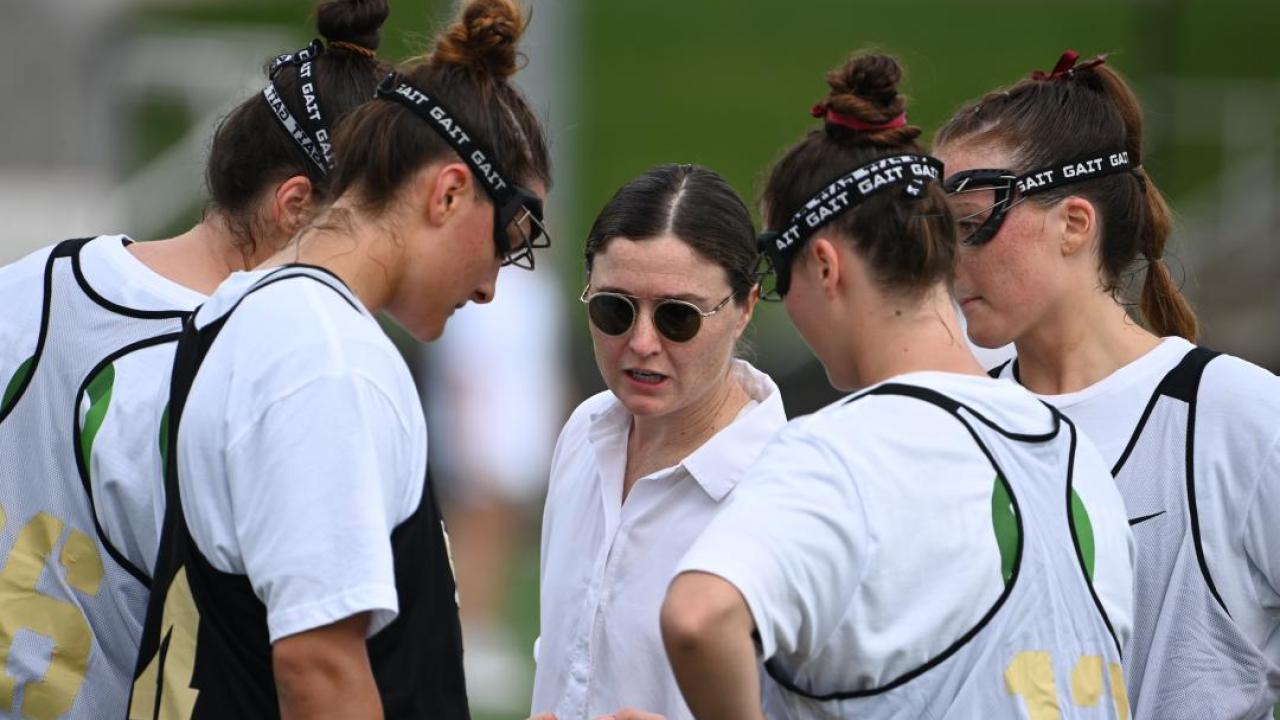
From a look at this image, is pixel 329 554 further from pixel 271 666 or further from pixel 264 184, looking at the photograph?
pixel 264 184

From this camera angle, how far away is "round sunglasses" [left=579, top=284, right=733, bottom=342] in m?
3.45

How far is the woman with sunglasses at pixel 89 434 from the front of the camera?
2963mm

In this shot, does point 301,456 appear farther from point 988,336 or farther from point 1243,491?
point 1243,491

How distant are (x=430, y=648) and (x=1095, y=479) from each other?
3.70 feet

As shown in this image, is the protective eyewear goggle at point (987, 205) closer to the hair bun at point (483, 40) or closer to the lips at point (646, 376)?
the lips at point (646, 376)

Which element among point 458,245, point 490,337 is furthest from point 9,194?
point 458,245

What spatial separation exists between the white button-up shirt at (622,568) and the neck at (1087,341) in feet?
1.88

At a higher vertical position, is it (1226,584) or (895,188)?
(895,188)

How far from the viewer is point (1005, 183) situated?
3.37 m

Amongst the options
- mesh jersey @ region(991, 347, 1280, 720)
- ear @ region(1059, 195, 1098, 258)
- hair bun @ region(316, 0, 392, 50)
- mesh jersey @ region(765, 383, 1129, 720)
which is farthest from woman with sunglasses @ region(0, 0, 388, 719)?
mesh jersey @ region(991, 347, 1280, 720)

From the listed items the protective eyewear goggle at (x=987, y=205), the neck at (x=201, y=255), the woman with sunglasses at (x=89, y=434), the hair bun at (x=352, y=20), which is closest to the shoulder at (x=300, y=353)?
the woman with sunglasses at (x=89, y=434)

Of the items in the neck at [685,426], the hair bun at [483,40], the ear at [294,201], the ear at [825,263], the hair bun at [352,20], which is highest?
the hair bun at [352,20]

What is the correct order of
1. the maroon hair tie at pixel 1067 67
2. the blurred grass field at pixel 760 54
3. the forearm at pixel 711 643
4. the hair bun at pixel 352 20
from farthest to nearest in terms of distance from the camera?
the blurred grass field at pixel 760 54 → the maroon hair tie at pixel 1067 67 → the hair bun at pixel 352 20 → the forearm at pixel 711 643

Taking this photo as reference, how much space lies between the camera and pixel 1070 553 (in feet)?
8.71
